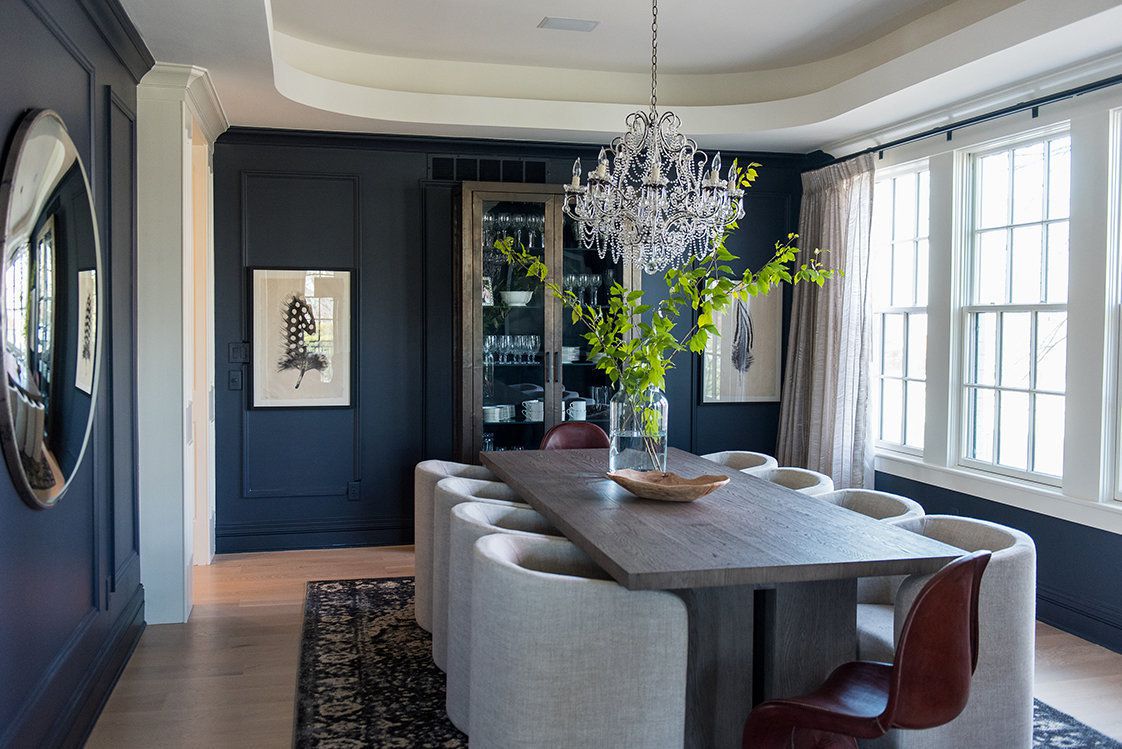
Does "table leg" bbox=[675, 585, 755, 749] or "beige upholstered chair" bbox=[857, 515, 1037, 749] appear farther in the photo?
"table leg" bbox=[675, 585, 755, 749]

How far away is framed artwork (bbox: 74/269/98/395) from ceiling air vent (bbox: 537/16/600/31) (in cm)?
254

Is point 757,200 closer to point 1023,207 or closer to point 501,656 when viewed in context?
point 1023,207

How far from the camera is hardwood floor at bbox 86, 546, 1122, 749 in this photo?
316 cm

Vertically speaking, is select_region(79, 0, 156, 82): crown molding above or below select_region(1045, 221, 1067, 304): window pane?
above

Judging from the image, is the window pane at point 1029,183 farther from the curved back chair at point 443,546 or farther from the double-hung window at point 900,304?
the curved back chair at point 443,546

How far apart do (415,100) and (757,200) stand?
239 centimetres

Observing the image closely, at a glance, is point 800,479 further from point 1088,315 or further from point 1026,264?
point 1026,264

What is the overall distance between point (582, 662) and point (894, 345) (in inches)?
152

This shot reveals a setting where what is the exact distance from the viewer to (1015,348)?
4.63 m

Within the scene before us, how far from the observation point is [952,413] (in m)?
4.98

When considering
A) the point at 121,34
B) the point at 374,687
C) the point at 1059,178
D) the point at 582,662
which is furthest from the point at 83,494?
the point at 1059,178

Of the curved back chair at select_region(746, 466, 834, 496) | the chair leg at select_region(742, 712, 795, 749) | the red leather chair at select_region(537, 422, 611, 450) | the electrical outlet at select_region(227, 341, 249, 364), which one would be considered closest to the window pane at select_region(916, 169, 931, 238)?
the curved back chair at select_region(746, 466, 834, 496)

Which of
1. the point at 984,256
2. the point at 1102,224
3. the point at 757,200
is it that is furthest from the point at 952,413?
the point at 757,200

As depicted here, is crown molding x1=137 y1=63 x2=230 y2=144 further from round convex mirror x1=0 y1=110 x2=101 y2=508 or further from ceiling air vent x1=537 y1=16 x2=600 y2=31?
ceiling air vent x1=537 y1=16 x2=600 y2=31
